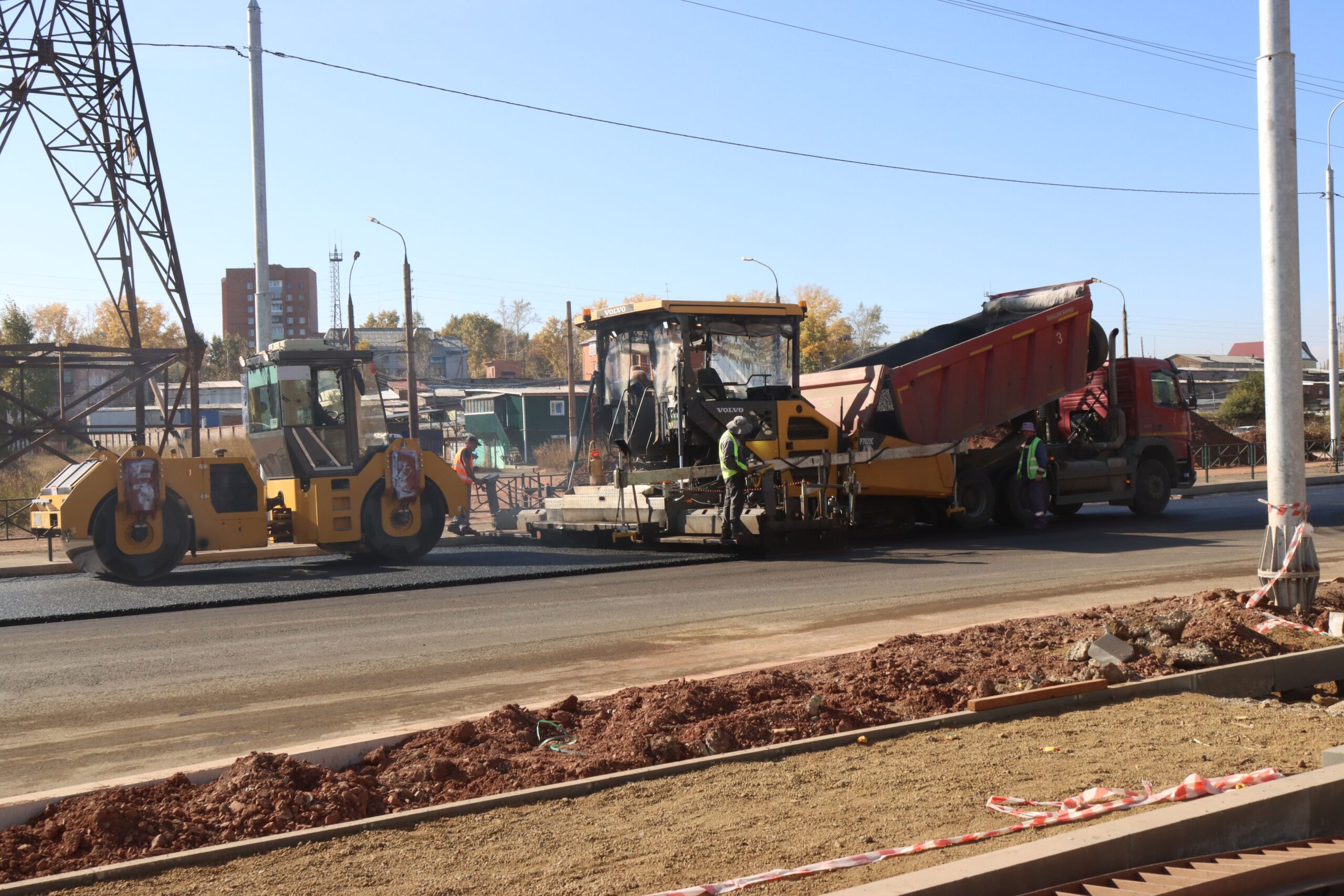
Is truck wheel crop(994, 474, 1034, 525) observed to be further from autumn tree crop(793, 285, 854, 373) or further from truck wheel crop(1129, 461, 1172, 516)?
autumn tree crop(793, 285, 854, 373)

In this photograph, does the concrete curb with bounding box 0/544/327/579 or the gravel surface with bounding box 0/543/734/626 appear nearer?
the gravel surface with bounding box 0/543/734/626

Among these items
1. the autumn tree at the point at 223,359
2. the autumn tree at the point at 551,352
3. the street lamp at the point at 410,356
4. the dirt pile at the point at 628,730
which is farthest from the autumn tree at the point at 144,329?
the dirt pile at the point at 628,730

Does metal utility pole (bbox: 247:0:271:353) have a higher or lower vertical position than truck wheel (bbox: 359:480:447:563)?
higher

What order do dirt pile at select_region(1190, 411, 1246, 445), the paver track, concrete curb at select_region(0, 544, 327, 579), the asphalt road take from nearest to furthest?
the paver track < the asphalt road < concrete curb at select_region(0, 544, 327, 579) < dirt pile at select_region(1190, 411, 1246, 445)

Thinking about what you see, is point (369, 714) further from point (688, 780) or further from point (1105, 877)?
point (1105, 877)

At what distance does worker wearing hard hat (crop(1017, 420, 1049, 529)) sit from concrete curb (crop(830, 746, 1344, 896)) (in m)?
12.4

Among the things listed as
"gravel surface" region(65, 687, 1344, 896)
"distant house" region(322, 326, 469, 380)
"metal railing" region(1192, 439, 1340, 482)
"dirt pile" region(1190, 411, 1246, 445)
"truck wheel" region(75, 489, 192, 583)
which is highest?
"distant house" region(322, 326, 469, 380)

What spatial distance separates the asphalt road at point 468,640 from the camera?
6344mm

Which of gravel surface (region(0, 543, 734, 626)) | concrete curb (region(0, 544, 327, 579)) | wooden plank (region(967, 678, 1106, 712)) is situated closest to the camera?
wooden plank (region(967, 678, 1106, 712))

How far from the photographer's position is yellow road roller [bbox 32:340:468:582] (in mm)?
12648

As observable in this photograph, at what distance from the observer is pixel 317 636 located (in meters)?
9.16

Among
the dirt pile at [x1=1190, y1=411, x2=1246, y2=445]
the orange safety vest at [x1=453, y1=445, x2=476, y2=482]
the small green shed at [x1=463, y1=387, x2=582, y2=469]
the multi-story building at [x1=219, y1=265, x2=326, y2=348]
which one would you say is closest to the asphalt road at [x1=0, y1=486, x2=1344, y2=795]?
the orange safety vest at [x1=453, y1=445, x2=476, y2=482]

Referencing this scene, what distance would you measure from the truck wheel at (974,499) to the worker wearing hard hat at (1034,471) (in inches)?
21.7

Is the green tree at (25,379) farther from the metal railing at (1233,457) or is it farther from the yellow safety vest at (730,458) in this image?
the metal railing at (1233,457)
